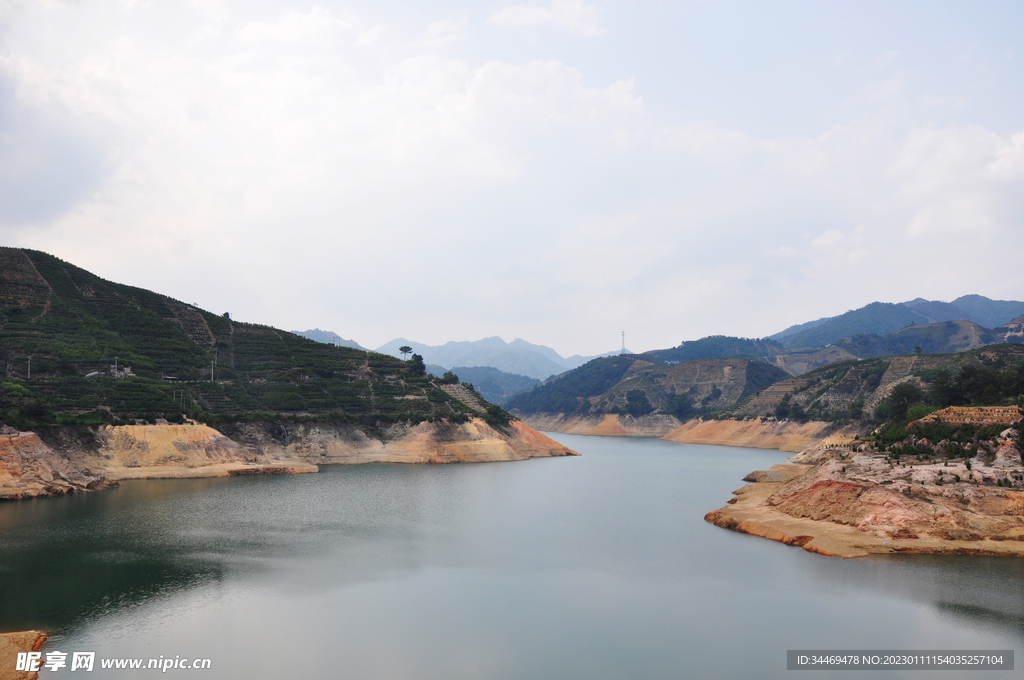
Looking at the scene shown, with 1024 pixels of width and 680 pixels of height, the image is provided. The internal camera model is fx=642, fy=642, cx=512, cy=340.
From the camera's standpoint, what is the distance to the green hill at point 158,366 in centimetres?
7281

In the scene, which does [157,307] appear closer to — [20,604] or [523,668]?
[20,604]

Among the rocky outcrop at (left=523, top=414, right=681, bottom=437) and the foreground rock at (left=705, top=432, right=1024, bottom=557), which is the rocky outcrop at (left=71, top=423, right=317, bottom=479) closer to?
the foreground rock at (left=705, top=432, right=1024, bottom=557)

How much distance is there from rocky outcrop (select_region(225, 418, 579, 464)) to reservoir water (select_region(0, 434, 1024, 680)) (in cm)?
3473

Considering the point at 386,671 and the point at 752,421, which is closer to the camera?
the point at 386,671

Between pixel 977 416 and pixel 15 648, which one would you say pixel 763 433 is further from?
pixel 15 648

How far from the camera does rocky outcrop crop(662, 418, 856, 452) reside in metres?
115

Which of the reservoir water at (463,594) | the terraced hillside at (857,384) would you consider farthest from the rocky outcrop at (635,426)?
the reservoir water at (463,594)

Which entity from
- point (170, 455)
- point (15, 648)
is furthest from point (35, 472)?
Result: point (15, 648)

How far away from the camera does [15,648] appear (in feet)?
68.8

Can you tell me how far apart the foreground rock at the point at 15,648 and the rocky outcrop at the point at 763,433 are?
103 meters

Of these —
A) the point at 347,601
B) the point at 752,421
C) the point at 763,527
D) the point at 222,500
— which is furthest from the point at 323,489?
the point at 752,421

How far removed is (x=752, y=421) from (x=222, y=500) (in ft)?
382

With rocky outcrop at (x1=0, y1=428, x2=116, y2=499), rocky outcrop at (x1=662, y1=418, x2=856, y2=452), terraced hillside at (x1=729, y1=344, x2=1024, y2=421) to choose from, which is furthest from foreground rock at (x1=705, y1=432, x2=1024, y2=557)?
rocky outcrop at (x1=662, y1=418, x2=856, y2=452)

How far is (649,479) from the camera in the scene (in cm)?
7375
